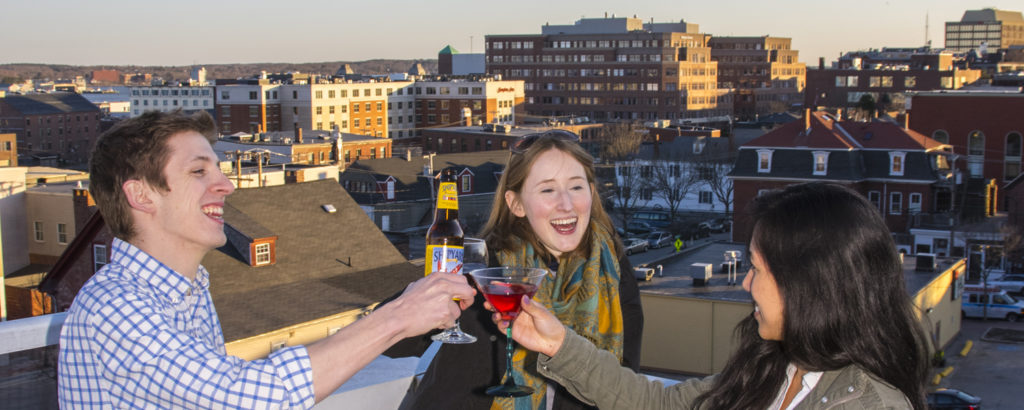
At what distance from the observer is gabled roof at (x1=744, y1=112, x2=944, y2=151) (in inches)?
1518

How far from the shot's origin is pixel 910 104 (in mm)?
53406

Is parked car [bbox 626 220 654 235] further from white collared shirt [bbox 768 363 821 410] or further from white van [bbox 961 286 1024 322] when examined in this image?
white collared shirt [bbox 768 363 821 410]

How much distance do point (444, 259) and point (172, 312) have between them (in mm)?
1027

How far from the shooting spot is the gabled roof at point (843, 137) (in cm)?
3856

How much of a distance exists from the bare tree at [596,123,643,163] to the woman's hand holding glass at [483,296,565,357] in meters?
54.9

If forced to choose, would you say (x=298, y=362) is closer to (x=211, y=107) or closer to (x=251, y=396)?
(x=251, y=396)

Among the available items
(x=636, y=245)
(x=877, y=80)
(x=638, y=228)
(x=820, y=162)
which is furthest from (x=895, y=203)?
(x=877, y=80)

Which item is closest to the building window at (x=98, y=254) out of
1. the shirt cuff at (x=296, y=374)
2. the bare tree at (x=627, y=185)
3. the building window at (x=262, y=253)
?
the building window at (x=262, y=253)

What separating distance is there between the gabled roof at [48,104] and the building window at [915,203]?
264ft

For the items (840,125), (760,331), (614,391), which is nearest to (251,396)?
(614,391)

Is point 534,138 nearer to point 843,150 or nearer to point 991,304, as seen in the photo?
point 991,304

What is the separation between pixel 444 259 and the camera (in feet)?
10.8

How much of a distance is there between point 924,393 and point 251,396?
180 cm

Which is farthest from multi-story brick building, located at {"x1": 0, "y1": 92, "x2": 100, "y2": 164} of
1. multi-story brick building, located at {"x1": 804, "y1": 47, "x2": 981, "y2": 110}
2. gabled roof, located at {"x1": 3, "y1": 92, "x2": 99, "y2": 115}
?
multi-story brick building, located at {"x1": 804, "y1": 47, "x2": 981, "y2": 110}
